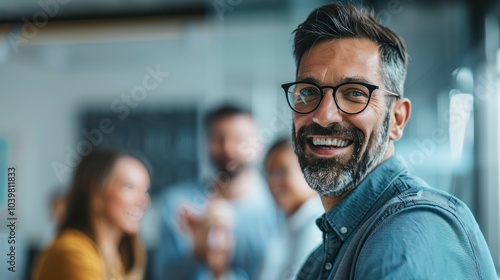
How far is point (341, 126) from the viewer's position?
2.50 feet

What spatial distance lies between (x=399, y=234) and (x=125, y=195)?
3.92 ft

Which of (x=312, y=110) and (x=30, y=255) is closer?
(x=312, y=110)

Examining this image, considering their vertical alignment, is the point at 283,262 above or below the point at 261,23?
below

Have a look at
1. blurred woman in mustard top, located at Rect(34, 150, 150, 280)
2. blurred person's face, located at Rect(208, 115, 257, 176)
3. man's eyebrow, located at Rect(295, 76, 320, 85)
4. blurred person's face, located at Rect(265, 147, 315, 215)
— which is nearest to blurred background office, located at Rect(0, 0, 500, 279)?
blurred person's face, located at Rect(208, 115, 257, 176)

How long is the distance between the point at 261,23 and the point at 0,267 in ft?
10.2

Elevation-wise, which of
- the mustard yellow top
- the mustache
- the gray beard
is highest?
the mustache

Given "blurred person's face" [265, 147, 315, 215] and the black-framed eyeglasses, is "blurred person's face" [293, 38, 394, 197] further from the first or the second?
"blurred person's face" [265, 147, 315, 215]

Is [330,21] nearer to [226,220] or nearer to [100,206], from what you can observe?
[100,206]

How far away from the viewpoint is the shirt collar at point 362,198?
0.81 m

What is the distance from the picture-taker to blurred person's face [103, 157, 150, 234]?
5.75 ft

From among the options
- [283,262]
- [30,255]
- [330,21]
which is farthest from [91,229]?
[330,21]

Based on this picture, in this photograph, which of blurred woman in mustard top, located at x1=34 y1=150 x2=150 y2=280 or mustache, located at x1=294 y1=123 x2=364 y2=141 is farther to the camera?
blurred woman in mustard top, located at x1=34 y1=150 x2=150 y2=280

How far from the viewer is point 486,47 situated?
3.13 m

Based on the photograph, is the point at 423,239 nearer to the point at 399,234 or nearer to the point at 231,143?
the point at 399,234
